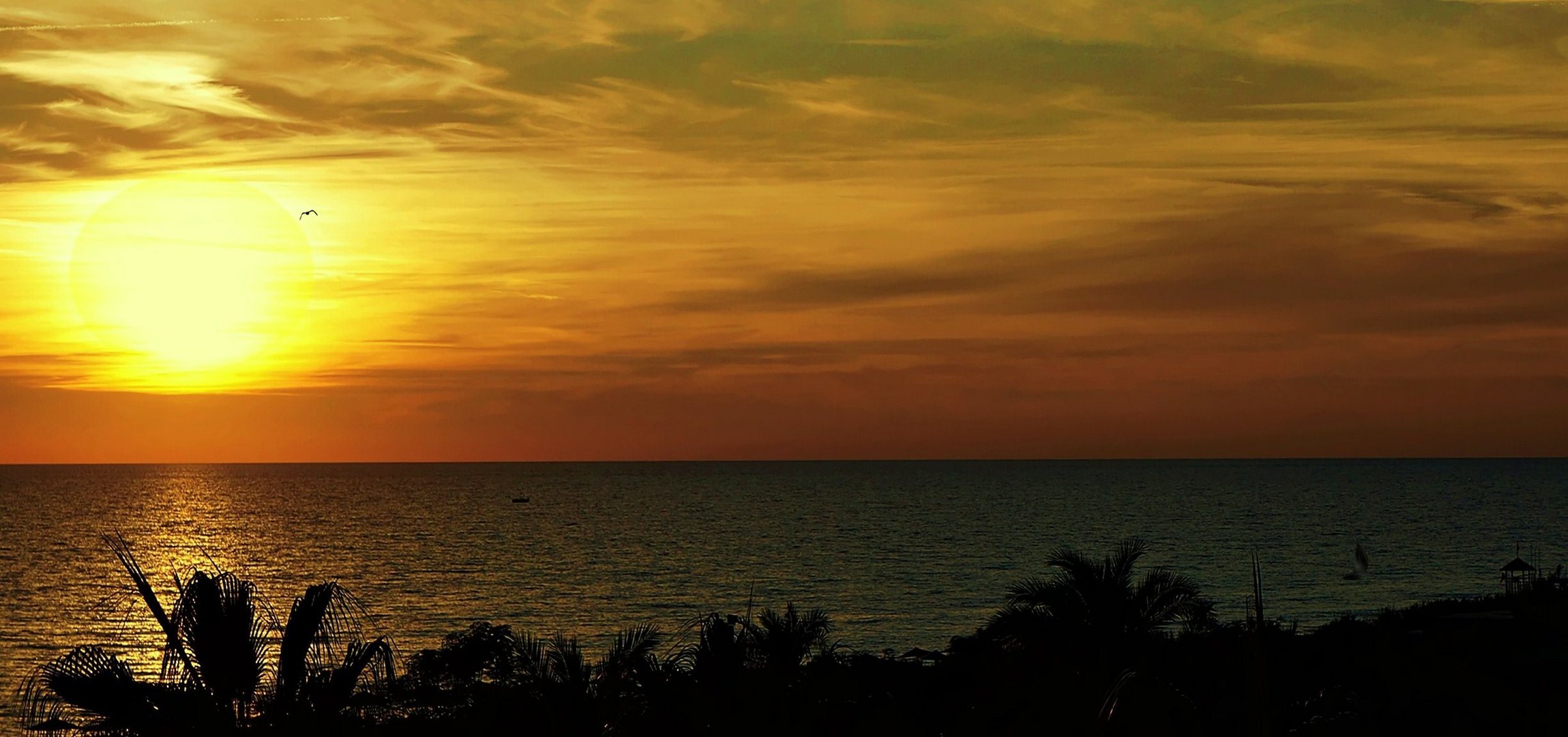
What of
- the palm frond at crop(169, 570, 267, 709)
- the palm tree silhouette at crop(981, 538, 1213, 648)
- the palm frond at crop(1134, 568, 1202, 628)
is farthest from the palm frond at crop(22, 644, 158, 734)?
the palm frond at crop(1134, 568, 1202, 628)

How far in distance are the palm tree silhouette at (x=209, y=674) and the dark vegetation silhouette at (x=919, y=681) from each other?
0.02m

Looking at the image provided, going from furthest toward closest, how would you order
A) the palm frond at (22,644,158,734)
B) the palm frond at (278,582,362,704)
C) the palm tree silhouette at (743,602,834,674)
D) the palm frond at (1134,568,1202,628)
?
the palm tree silhouette at (743,602,834,674), the palm frond at (1134,568,1202,628), the palm frond at (278,582,362,704), the palm frond at (22,644,158,734)

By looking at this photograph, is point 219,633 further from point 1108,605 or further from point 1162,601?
point 1162,601

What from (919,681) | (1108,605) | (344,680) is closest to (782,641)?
(919,681)

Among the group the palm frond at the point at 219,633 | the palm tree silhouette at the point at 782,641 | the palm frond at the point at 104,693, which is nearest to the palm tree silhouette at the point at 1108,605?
the palm tree silhouette at the point at 782,641

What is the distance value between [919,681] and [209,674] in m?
21.7

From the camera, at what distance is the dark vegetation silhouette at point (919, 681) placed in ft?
45.1

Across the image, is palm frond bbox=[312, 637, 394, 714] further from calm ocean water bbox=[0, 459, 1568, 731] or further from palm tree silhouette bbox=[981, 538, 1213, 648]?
calm ocean water bbox=[0, 459, 1568, 731]

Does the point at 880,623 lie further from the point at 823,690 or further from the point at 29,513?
the point at 29,513

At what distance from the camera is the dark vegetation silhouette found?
13.8m

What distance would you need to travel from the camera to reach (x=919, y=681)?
108ft

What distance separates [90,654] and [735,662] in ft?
43.4

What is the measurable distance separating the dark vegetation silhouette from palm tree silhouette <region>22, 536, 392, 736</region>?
0.07 ft

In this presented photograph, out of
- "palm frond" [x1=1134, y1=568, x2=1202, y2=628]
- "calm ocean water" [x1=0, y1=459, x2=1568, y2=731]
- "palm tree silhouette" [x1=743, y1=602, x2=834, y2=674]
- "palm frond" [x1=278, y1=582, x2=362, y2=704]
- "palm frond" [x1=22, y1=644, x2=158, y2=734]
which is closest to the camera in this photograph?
"palm frond" [x1=22, y1=644, x2=158, y2=734]
